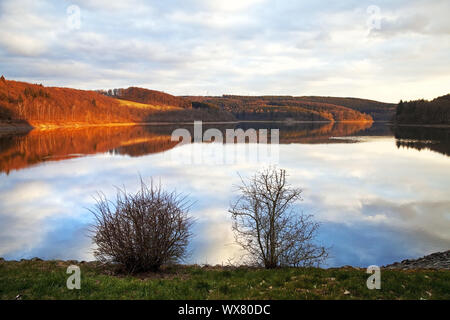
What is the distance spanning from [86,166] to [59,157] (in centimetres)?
773

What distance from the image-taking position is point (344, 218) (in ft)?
49.7

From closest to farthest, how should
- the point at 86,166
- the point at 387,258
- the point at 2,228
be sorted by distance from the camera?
the point at 387,258
the point at 2,228
the point at 86,166

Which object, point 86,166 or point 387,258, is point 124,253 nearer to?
point 387,258

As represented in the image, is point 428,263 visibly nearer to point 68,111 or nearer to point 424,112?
point 424,112

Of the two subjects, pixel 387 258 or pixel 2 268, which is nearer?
pixel 2 268

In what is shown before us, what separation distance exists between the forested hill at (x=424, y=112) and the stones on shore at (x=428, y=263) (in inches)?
4469

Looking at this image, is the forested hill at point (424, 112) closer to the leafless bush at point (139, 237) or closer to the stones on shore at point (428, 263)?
the stones on shore at point (428, 263)

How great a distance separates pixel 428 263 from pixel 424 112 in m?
124

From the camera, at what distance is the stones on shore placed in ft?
31.0

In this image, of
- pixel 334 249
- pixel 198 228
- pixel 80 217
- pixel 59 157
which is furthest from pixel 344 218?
pixel 59 157

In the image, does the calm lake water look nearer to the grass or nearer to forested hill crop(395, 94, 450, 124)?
the grass

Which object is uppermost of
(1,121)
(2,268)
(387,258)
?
(1,121)

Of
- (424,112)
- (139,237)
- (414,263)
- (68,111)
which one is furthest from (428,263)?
(68,111)
